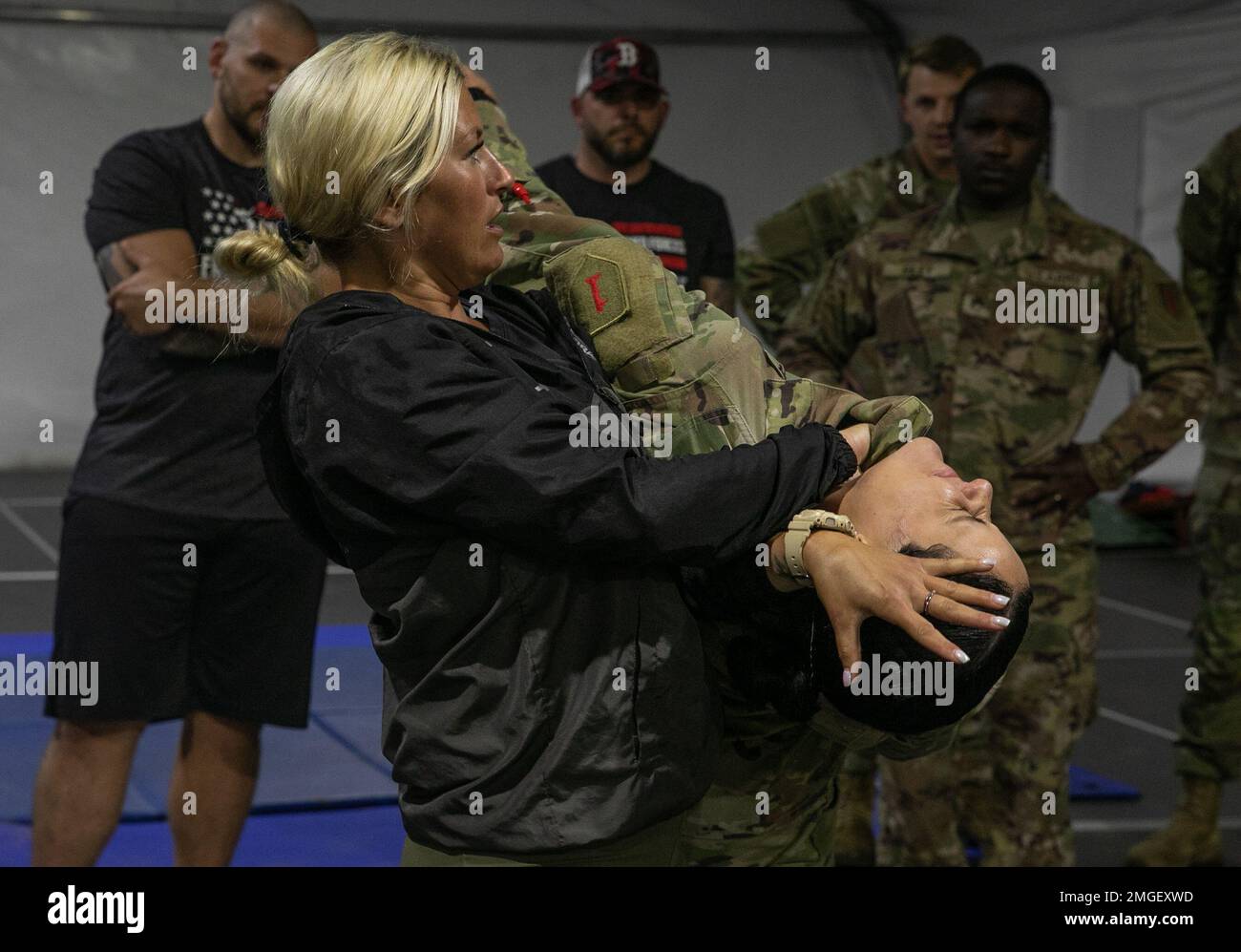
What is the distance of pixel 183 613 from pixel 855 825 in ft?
5.87

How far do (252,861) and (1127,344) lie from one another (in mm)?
2356

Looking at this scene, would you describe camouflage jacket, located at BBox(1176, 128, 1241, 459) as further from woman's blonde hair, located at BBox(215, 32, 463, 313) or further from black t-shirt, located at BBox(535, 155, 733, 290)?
woman's blonde hair, located at BBox(215, 32, 463, 313)

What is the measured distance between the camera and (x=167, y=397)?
3297 mm

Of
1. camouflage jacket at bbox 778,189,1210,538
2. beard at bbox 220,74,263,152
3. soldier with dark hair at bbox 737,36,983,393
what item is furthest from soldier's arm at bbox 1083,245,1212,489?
beard at bbox 220,74,263,152

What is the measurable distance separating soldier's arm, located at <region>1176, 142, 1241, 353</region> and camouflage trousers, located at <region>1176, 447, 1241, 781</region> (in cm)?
41

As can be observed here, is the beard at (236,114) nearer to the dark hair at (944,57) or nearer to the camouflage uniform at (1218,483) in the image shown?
the dark hair at (944,57)

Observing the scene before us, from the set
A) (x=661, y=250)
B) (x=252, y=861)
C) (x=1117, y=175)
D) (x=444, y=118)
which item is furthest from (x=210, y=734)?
(x=1117, y=175)

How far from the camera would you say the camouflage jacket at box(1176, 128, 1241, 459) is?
170 inches

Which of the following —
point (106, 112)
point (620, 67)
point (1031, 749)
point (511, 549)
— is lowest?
point (1031, 749)

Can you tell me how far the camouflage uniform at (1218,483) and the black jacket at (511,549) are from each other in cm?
277

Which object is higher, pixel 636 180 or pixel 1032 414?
pixel 636 180

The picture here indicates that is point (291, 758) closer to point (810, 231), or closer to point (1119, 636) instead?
point (810, 231)

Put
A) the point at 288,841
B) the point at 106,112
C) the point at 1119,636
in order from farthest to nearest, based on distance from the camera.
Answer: the point at 106,112, the point at 1119,636, the point at 288,841

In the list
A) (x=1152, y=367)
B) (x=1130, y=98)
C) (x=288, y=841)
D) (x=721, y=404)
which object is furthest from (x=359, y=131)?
(x=1130, y=98)
